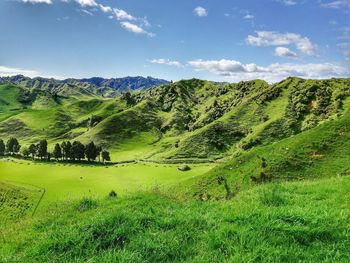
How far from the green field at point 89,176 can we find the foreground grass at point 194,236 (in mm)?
105179

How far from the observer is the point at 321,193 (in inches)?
623

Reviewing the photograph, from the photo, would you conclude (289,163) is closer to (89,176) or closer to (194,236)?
(194,236)

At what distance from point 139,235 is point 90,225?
1.61 meters

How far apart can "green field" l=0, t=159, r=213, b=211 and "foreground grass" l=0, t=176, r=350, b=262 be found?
10518cm

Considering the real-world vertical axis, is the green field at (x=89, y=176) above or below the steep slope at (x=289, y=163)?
below

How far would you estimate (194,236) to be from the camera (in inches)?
413

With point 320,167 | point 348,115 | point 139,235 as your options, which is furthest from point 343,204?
point 348,115

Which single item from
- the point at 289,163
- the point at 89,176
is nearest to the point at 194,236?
the point at 289,163

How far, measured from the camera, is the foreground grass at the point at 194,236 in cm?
918

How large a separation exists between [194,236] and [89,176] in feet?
496

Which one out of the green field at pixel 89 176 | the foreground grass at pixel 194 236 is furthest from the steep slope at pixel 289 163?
the green field at pixel 89 176

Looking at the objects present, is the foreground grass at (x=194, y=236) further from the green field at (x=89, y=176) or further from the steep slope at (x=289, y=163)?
the green field at (x=89, y=176)

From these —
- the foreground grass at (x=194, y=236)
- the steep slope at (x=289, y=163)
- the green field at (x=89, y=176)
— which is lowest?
the green field at (x=89, y=176)

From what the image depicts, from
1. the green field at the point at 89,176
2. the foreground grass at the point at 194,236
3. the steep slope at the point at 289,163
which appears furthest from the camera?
the green field at the point at 89,176
